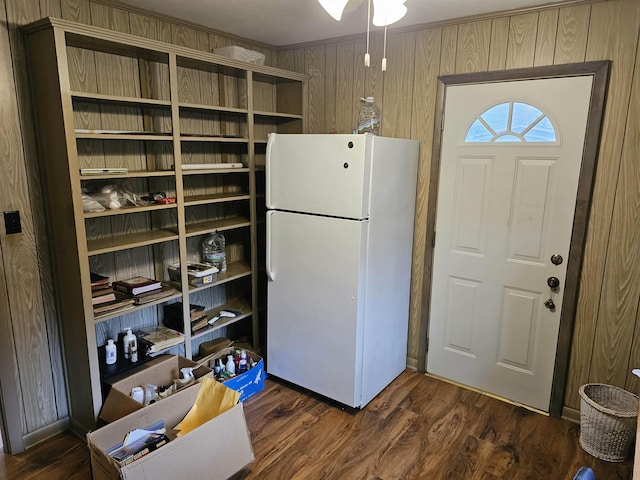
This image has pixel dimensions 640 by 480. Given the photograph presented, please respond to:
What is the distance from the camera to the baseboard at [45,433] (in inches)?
89.4

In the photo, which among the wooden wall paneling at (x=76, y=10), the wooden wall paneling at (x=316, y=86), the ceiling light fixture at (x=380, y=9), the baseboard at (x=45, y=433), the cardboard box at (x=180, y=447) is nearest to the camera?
the ceiling light fixture at (x=380, y=9)

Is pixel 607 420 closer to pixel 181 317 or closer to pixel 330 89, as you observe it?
pixel 181 317

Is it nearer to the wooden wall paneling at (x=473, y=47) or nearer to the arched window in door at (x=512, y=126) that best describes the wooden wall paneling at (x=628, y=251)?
the arched window in door at (x=512, y=126)

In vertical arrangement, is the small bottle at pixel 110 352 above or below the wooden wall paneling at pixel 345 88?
below

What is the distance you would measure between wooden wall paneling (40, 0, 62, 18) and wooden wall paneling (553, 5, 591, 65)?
2.52 meters

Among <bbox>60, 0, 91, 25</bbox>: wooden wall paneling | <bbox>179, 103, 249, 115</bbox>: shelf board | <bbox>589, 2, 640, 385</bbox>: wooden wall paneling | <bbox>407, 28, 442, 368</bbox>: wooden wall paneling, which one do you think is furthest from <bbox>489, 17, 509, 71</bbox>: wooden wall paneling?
<bbox>60, 0, 91, 25</bbox>: wooden wall paneling

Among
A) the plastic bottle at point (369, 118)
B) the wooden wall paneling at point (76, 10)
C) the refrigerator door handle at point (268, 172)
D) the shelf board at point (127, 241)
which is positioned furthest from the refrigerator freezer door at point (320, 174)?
the wooden wall paneling at point (76, 10)

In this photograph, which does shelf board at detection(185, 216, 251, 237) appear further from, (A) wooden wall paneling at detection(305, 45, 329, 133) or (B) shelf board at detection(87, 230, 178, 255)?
(A) wooden wall paneling at detection(305, 45, 329, 133)

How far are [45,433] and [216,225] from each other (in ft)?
4.82

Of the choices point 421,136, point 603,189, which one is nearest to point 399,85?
point 421,136

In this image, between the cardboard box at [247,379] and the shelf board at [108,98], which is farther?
the cardboard box at [247,379]

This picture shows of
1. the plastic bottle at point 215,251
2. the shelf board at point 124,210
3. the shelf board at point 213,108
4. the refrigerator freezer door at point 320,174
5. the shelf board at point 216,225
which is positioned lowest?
the plastic bottle at point 215,251

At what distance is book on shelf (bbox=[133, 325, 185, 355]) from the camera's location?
248 cm

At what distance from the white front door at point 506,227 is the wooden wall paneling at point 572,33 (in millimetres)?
117
